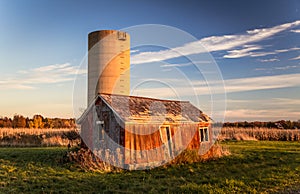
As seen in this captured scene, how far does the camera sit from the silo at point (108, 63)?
67.2 ft

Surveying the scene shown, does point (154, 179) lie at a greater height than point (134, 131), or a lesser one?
lesser

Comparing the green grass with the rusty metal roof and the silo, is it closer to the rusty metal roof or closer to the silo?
the rusty metal roof

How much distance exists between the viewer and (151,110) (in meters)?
17.2

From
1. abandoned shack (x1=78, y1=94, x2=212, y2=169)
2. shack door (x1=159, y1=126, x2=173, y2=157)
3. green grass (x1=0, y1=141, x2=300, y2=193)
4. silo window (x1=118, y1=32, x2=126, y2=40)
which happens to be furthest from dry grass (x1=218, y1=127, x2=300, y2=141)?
green grass (x1=0, y1=141, x2=300, y2=193)

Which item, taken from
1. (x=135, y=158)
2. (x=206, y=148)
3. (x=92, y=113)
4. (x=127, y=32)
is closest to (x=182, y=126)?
(x=206, y=148)

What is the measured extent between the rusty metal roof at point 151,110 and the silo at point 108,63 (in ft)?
10.2

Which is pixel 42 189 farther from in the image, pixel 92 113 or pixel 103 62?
pixel 103 62

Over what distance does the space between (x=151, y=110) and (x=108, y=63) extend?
537 cm

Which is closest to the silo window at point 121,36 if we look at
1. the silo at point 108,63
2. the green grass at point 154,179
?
the silo at point 108,63

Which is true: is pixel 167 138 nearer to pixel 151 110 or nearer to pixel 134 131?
pixel 151 110

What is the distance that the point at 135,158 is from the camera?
14656 mm

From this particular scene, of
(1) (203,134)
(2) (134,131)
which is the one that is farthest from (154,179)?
(1) (203,134)

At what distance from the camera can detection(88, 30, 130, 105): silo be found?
20469mm

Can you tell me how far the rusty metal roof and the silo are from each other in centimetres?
311
